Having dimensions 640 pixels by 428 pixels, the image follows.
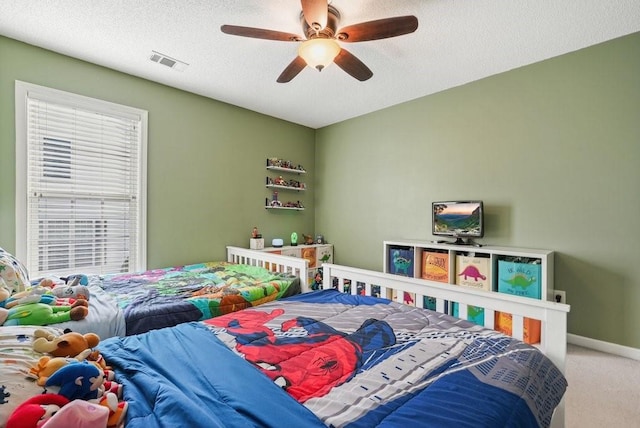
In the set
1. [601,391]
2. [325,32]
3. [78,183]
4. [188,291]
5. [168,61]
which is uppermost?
[168,61]

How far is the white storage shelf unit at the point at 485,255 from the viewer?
8.02 ft

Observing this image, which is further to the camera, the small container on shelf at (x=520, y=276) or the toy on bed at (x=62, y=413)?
the small container on shelf at (x=520, y=276)

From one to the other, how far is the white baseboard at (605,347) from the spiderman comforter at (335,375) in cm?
200

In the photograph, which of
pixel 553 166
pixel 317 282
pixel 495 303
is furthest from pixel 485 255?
pixel 317 282

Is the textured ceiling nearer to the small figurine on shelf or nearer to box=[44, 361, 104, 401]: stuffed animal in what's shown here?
box=[44, 361, 104, 401]: stuffed animal

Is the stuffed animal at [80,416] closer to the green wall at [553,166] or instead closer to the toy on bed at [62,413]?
the toy on bed at [62,413]

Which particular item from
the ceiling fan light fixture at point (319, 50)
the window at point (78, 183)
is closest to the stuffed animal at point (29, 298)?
the window at point (78, 183)

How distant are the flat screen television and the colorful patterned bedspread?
172cm

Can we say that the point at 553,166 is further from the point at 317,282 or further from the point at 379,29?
the point at 317,282

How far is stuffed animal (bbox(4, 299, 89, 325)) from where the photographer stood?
139cm

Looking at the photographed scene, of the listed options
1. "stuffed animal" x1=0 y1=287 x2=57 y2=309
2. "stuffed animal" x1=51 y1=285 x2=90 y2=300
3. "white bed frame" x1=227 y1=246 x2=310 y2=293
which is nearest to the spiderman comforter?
"stuffed animal" x1=0 y1=287 x2=57 y2=309

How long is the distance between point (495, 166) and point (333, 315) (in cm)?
251

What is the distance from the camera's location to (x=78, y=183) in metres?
2.74

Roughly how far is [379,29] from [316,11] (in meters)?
0.43
